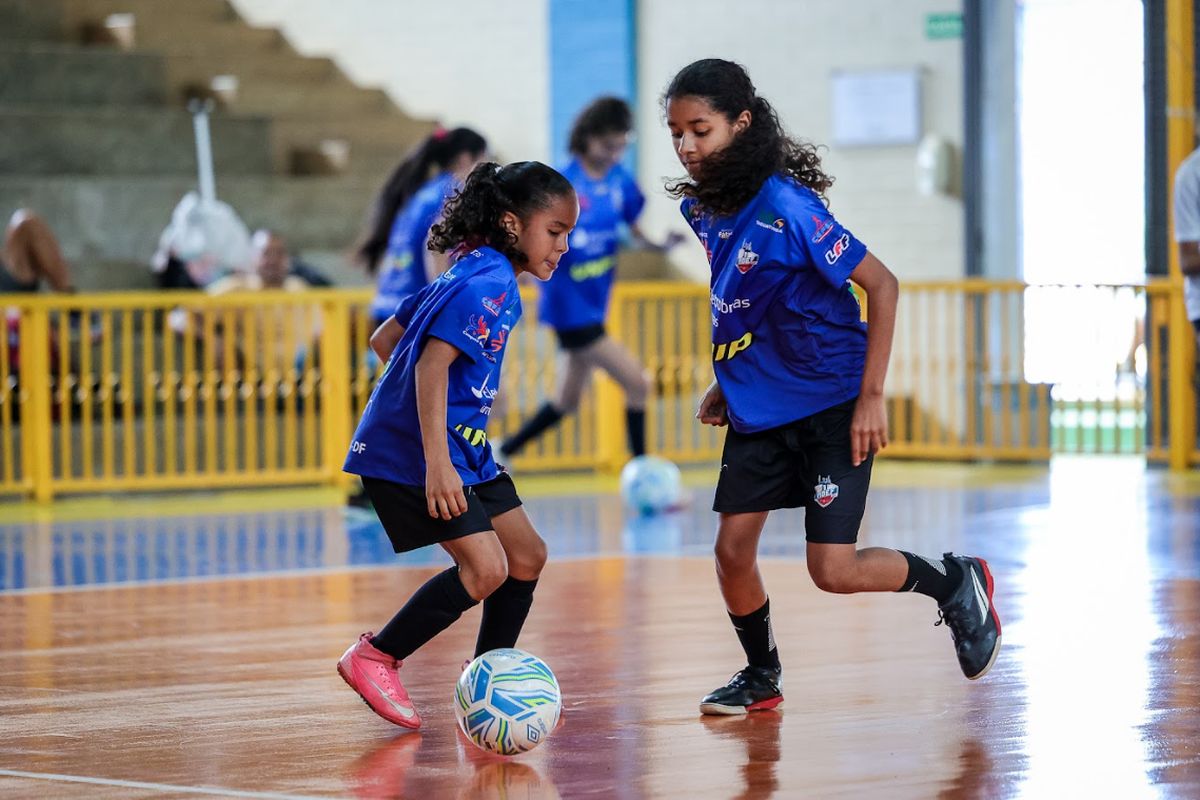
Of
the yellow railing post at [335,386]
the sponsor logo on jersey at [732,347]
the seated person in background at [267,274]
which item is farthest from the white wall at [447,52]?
the sponsor logo on jersey at [732,347]

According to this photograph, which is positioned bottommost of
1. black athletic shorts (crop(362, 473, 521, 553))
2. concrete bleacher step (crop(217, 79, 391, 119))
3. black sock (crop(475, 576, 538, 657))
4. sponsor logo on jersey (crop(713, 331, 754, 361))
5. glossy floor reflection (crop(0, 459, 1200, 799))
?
glossy floor reflection (crop(0, 459, 1200, 799))

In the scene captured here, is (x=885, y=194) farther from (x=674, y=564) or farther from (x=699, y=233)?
(x=699, y=233)

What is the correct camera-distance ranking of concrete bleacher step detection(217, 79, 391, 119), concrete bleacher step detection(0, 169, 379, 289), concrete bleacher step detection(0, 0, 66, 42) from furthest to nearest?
concrete bleacher step detection(217, 79, 391, 119)
concrete bleacher step detection(0, 0, 66, 42)
concrete bleacher step detection(0, 169, 379, 289)

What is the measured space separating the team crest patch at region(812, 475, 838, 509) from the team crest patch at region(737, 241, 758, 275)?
22.4 inches

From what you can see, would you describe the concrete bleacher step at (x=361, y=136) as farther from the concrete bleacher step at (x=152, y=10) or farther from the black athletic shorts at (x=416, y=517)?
the black athletic shorts at (x=416, y=517)

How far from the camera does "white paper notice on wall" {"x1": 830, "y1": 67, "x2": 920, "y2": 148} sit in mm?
14297

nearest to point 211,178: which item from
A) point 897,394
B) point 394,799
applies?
point 897,394

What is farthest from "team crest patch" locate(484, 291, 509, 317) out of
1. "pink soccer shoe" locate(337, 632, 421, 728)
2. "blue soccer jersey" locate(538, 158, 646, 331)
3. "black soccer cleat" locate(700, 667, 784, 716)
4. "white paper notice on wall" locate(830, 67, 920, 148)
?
"white paper notice on wall" locate(830, 67, 920, 148)

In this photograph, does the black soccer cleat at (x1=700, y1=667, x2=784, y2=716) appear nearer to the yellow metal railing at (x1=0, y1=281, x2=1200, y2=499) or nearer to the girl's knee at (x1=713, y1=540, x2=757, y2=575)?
Result: the girl's knee at (x1=713, y1=540, x2=757, y2=575)

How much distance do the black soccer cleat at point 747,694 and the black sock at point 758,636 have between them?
3cm

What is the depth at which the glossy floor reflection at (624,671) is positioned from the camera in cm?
422

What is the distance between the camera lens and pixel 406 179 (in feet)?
30.6

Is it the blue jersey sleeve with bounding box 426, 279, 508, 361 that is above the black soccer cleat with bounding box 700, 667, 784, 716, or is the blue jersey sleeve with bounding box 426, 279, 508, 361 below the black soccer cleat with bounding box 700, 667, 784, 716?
above

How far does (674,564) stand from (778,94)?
7731mm
